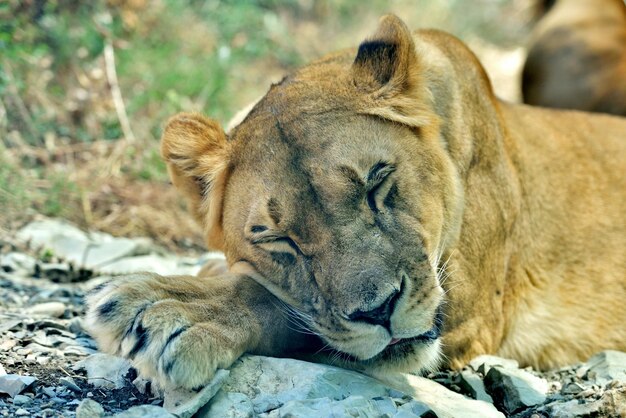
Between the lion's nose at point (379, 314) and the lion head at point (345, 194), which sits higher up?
the lion head at point (345, 194)

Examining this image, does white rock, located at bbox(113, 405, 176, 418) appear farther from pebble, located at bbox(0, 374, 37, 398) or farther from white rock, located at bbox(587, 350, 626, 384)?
white rock, located at bbox(587, 350, 626, 384)

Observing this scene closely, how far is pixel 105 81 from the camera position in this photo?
7.55 metres

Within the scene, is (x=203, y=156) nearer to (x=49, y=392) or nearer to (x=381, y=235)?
(x=381, y=235)

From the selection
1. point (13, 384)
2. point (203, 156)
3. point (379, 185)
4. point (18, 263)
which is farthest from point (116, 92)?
point (13, 384)

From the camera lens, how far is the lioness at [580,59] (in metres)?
7.44

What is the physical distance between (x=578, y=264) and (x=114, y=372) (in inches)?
102

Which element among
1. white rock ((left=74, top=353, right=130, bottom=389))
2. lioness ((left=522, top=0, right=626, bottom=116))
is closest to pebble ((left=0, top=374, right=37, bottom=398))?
white rock ((left=74, top=353, right=130, bottom=389))

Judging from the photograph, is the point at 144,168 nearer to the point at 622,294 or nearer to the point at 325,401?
the point at 622,294

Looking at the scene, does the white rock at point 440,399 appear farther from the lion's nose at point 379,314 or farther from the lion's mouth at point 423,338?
the lion's nose at point 379,314

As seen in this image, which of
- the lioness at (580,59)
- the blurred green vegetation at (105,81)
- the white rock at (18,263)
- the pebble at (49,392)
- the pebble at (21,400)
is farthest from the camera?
the lioness at (580,59)

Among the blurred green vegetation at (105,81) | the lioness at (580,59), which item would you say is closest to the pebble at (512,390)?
the blurred green vegetation at (105,81)

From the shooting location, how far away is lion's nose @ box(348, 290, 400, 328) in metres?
3.11

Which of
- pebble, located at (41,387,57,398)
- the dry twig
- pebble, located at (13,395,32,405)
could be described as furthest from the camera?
the dry twig

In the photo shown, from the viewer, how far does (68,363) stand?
3.52 meters
